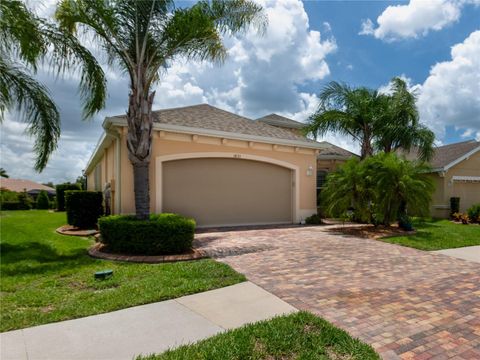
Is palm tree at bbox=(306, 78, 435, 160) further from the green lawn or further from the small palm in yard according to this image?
the green lawn

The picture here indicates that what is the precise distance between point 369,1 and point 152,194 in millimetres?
10015

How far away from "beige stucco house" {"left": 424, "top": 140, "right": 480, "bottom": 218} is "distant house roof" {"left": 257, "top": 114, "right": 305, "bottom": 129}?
890 centimetres

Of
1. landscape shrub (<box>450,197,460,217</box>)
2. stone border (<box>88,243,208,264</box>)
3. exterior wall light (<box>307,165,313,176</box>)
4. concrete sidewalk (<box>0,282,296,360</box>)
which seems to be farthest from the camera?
landscape shrub (<box>450,197,460,217</box>)

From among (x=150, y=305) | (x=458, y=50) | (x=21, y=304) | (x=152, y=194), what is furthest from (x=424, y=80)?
(x=21, y=304)

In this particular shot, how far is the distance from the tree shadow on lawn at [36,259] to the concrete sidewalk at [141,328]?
10.1 feet

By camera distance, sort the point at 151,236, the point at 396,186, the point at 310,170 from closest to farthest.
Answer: the point at 151,236 → the point at 396,186 → the point at 310,170

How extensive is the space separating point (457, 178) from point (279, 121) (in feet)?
37.8

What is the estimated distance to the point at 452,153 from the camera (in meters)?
20.1

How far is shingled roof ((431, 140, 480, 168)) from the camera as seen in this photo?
18.9 metres

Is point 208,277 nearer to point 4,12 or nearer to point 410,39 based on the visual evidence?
point 4,12

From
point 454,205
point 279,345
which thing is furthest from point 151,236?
point 454,205

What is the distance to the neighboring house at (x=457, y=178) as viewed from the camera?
60.4 ft

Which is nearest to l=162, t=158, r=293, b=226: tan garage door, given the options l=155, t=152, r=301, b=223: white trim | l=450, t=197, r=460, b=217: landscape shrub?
l=155, t=152, r=301, b=223: white trim

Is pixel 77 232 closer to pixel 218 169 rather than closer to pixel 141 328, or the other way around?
pixel 218 169
